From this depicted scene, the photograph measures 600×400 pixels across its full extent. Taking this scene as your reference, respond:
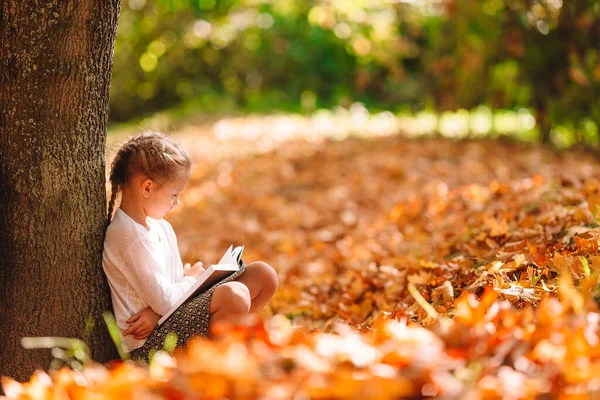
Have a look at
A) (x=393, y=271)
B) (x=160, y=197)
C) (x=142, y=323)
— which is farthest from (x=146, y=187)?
(x=393, y=271)

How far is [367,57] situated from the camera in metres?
13.2

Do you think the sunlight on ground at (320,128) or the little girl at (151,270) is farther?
the sunlight on ground at (320,128)

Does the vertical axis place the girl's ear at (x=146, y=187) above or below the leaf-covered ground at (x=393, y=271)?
above

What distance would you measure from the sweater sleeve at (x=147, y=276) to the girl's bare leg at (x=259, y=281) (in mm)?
289

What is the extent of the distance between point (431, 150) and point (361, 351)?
5.83 m

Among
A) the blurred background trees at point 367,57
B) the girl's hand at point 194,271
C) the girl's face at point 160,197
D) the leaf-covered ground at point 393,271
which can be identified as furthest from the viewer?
the blurred background trees at point 367,57

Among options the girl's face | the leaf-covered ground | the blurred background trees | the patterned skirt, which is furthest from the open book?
the blurred background trees

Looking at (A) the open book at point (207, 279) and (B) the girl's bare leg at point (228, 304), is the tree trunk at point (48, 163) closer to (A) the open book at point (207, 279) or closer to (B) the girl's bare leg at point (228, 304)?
(A) the open book at point (207, 279)

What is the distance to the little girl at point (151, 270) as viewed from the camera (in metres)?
2.42

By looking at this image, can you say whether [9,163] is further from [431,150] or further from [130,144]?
[431,150]

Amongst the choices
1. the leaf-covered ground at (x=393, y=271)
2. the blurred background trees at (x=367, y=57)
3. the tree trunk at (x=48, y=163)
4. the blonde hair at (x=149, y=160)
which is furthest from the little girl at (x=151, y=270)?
the blurred background trees at (x=367, y=57)

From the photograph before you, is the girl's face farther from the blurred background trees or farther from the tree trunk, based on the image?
the blurred background trees

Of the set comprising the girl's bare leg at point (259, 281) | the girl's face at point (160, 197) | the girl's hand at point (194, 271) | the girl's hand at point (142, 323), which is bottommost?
the girl's hand at point (142, 323)

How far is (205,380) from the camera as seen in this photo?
57.9 inches
